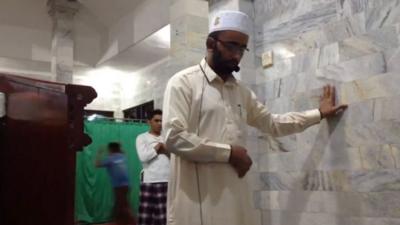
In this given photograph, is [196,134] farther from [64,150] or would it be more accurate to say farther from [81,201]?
[81,201]

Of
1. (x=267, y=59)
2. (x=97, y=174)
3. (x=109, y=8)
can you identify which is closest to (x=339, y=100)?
(x=267, y=59)

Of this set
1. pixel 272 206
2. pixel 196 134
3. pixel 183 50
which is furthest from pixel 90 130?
pixel 196 134

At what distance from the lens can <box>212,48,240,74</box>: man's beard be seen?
1.79 metres

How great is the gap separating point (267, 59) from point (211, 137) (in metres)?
1.10

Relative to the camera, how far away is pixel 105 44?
270 inches

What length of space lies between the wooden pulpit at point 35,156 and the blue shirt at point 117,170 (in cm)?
24

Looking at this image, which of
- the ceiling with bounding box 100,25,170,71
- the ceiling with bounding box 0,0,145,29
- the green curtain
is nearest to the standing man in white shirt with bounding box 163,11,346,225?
the ceiling with bounding box 100,25,170,71

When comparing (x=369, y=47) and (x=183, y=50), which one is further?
(x=183, y=50)

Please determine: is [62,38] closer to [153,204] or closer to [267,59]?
[153,204]

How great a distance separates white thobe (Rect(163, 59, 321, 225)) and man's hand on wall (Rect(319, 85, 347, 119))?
569 millimetres

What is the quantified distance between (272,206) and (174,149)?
3.70ft

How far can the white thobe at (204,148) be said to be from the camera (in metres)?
1.69

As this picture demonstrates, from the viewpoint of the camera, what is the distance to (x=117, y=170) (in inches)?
64.1

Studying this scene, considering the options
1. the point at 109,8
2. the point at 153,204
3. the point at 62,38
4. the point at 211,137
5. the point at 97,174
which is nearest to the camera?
the point at 211,137
